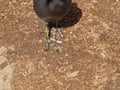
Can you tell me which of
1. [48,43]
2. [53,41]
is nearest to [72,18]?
[53,41]

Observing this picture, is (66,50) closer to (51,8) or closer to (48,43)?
(48,43)

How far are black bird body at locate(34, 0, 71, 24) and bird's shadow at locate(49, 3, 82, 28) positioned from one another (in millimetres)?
875

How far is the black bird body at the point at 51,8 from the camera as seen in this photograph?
6.61 metres

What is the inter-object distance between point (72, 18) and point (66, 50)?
3.00 feet

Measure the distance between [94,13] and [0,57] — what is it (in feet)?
7.31

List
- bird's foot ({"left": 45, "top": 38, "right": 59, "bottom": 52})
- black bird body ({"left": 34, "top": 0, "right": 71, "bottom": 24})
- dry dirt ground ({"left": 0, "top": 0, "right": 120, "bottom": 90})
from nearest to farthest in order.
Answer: black bird body ({"left": 34, "top": 0, "right": 71, "bottom": 24}) → dry dirt ground ({"left": 0, "top": 0, "right": 120, "bottom": 90}) → bird's foot ({"left": 45, "top": 38, "right": 59, "bottom": 52})

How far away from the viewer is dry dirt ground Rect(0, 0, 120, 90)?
6.79 m

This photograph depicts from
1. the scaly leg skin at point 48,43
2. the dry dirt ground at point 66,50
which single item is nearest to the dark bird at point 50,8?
the scaly leg skin at point 48,43

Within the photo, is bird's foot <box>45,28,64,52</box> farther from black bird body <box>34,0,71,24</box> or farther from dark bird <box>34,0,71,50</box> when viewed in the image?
black bird body <box>34,0,71,24</box>

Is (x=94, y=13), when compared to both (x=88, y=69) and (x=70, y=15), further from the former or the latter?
(x=88, y=69)

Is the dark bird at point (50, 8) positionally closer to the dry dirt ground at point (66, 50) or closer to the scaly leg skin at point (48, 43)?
the scaly leg skin at point (48, 43)

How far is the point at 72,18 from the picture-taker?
788 centimetres

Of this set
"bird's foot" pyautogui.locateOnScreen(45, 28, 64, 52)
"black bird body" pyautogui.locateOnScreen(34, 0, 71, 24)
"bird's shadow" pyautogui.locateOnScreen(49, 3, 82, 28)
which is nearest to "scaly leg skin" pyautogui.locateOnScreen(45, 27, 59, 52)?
"bird's foot" pyautogui.locateOnScreen(45, 28, 64, 52)

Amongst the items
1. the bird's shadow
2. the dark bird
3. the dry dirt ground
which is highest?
A: the dark bird
